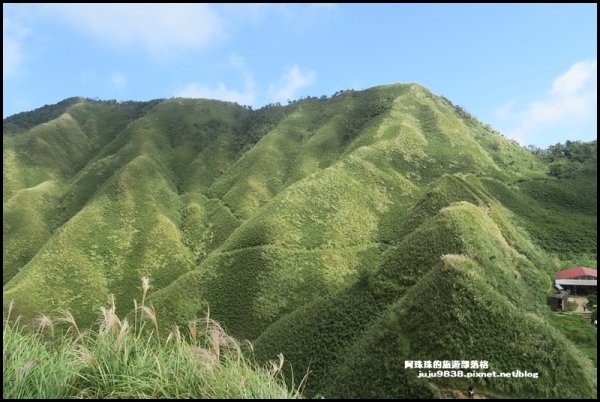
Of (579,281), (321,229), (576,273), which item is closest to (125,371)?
(579,281)

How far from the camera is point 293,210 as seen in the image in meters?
71.5

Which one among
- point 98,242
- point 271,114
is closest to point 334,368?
point 98,242

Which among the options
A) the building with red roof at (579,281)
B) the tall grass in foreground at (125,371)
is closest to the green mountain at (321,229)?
the building with red roof at (579,281)

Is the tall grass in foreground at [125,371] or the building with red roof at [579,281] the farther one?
the building with red roof at [579,281]

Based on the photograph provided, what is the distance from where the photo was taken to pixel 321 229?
6762 cm

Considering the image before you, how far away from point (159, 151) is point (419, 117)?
68.0m

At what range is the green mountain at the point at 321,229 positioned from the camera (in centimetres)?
2814

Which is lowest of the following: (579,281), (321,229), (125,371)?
(579,281)

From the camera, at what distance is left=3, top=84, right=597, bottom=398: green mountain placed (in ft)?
92.3

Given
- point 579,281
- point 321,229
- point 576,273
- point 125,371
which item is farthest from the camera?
point 321,229

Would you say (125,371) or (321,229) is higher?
(321,229)

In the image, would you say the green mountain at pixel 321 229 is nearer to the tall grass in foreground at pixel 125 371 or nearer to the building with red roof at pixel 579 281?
the building with red roof at pixel 579 281

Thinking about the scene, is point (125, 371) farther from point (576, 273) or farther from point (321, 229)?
point (321, 229)

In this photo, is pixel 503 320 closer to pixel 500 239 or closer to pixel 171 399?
pixel 500 239
